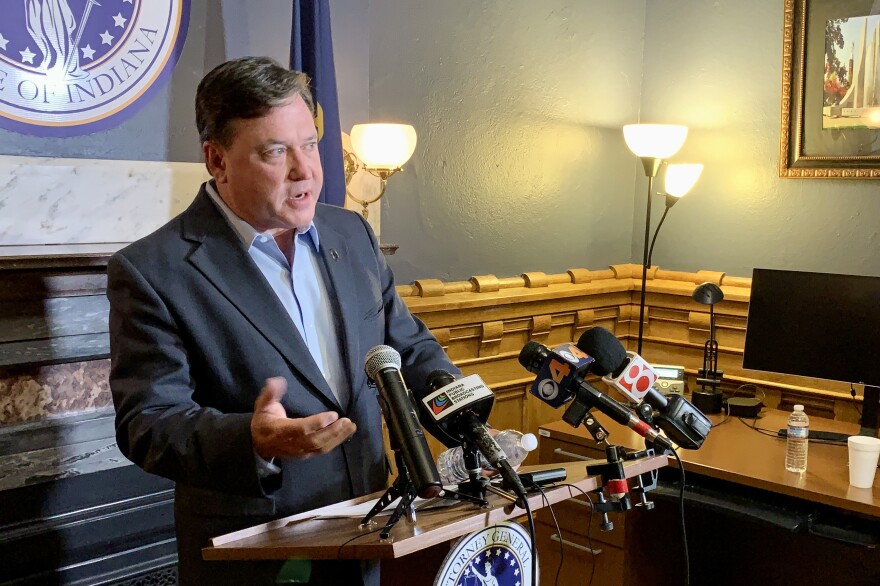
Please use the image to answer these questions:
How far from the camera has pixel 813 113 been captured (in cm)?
341

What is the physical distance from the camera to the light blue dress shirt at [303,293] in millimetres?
1567

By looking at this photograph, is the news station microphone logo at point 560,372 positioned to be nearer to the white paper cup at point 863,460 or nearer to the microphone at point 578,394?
the microphone at point 578,394

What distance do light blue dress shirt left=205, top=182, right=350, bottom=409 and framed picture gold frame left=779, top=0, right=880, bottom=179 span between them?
8.29ft

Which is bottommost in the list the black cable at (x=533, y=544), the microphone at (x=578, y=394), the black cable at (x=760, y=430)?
the black cable at (x=760, y=430)

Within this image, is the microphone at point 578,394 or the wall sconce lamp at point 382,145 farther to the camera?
the wall sconce lamp at point 382,145

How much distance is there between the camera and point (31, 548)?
208 centimetres

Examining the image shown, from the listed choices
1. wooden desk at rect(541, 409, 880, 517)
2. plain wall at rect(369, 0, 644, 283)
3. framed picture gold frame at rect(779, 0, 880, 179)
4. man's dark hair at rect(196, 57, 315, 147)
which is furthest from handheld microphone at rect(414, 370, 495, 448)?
framed picture gold frame at rect(779, 0, 880, 179)

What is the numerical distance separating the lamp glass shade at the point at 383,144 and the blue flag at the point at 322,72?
0.42ft

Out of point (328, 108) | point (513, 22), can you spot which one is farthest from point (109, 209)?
point (513, 22)

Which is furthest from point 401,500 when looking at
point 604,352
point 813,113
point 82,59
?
point 813,113

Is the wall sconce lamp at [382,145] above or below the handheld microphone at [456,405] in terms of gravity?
above

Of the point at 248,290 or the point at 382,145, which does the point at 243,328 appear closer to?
the point at 248,290

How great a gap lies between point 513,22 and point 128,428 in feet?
8.26

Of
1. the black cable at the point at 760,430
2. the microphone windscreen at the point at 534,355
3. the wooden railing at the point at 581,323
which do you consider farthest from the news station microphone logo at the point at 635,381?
the black cable at the point at 760,430
